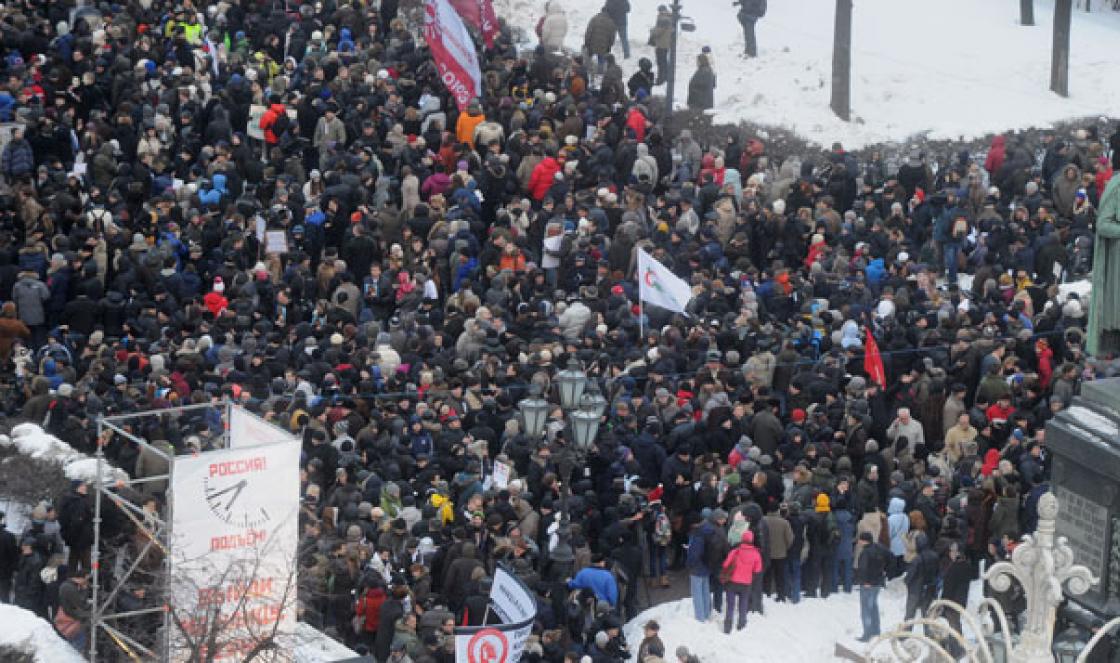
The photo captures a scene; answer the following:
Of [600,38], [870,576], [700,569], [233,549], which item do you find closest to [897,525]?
[870,576]

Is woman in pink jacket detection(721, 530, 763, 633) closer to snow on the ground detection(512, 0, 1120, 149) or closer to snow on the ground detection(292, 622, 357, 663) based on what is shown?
snow on the ground detection(292, 622, 357, 663)

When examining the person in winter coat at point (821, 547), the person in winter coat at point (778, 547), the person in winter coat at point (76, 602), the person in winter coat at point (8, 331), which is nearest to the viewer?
the person in winter coat at point (76, 602)

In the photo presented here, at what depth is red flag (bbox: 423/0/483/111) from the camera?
34.3 metres

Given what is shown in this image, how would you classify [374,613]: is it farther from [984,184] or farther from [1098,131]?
[1098,131]

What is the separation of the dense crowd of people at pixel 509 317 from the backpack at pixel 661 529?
0.10 feet

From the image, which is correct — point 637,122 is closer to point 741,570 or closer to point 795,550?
point 795,550

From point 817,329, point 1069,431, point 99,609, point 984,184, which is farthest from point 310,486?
point 984,184

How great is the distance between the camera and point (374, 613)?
23.5 metres

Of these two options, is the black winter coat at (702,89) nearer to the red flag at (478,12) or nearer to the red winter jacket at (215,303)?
the red flag at (478,12)

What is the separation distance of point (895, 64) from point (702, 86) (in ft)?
15.5

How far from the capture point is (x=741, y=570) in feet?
80.9

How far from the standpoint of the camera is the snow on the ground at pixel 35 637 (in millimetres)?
23031

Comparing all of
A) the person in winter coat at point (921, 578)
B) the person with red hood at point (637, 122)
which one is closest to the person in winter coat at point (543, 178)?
the person with red hood at point (637, 122)

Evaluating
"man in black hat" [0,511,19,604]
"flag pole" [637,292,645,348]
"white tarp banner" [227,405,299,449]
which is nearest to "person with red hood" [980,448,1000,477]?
"flag pole" [637,292,645,348]
